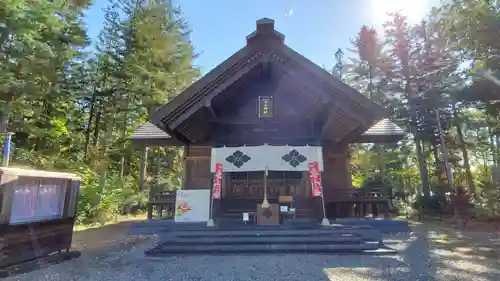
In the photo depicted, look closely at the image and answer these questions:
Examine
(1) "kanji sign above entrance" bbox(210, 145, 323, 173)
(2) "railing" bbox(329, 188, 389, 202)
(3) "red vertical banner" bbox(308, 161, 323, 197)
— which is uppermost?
(1) "kanji sign above entrance" bbox(210, 145, 323, 173)

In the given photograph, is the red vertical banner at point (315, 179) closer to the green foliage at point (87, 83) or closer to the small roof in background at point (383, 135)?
the small roof in background at point (383, 135)

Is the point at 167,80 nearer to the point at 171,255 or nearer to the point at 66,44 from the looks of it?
the point at 66,44

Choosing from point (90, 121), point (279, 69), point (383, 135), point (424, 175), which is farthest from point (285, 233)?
point (424, 175)

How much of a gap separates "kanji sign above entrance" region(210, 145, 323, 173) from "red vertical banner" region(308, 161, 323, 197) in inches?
4.3

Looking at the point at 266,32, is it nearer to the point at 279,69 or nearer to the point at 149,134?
the point at 279,69

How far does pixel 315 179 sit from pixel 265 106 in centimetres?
262

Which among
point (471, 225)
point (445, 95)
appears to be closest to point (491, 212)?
point (471, 225)

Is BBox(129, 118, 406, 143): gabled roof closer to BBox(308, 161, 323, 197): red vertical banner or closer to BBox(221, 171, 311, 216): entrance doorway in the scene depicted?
BBox(308, 161, 323, 197): red vertical banner

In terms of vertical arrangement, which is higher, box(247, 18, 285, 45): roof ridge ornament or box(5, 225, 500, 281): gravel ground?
box(247, 18, 285, 45): roof ridge ornament

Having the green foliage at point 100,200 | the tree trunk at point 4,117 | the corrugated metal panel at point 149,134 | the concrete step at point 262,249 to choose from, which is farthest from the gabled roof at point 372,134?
the tree trunk at point 4,117

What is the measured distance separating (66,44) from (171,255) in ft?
46.7

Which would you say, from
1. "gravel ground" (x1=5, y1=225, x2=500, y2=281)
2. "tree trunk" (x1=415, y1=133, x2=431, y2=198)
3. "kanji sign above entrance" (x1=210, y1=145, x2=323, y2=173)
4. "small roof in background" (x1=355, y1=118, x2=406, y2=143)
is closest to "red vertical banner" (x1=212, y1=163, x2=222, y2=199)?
"kanji sign above entrance" (x1=210, y1=145, x2=323, y2=173)

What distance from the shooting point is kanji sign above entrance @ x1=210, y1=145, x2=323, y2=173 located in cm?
765

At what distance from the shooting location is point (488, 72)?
10.9m
